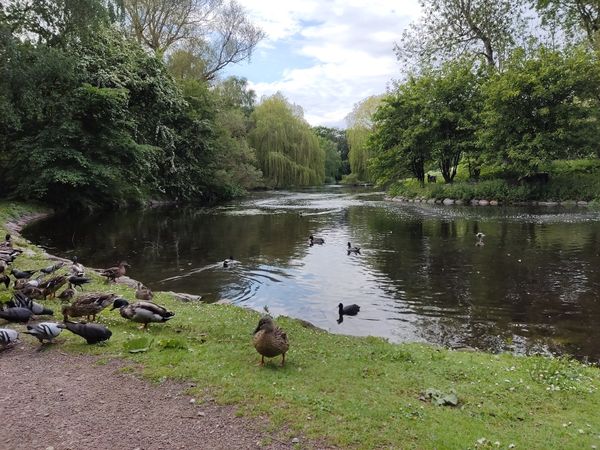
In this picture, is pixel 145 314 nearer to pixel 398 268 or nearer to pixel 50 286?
pixel 50 286

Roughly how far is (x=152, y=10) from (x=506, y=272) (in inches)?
1777

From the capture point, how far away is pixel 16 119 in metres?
26.8

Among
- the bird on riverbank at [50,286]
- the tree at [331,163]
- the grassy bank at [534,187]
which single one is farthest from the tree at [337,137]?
the bird on riverbank at [50,286]

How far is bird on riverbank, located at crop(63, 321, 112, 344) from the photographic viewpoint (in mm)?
7500

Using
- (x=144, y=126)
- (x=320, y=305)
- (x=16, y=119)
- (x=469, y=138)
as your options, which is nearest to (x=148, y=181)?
(x=144, y=126)

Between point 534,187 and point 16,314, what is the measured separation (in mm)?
39636

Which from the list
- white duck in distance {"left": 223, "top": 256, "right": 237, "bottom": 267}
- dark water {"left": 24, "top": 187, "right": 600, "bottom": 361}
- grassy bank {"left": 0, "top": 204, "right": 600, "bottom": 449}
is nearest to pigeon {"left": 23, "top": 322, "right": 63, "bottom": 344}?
grassy bank {"left": 0, "top": 204, "right": 600, "bottom": 449}

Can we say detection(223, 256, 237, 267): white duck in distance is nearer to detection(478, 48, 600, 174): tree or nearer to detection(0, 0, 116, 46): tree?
detection(0, 0, 116, 46): tree

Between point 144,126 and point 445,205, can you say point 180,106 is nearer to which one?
point 144,126

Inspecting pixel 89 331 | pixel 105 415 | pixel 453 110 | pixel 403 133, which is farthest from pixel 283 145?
pixel 105 415

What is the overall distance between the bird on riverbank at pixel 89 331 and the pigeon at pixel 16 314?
1379mm

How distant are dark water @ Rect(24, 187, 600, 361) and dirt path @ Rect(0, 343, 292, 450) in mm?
5692

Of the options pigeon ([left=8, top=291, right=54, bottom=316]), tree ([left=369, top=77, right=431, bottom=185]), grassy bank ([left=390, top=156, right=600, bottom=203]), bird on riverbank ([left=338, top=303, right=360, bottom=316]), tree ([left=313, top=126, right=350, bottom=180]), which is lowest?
bird on riverbank ([left=338, top=303, right=360, bottom=316])

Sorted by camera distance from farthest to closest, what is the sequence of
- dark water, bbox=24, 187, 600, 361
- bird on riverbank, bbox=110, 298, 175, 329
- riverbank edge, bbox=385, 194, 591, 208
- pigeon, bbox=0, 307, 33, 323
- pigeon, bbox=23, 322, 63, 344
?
1. riverbank edge, bbox=385, 194, 591, 208
2. dark water, bbox=24, 187, 600, 361
3. bird on riverbank, bbox=110, 298, 175, 329
4. pigeon, bbox=0, 307, 33, 323
5. pigeon, bbox=23, 322, 63, 344
